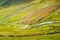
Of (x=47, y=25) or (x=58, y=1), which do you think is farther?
(x=58, y=1)

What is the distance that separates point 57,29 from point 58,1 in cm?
447

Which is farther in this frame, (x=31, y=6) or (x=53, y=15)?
(x=31, y=6)

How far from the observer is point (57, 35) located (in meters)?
16.5

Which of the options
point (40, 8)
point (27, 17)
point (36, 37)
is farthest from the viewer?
point (40, 8)

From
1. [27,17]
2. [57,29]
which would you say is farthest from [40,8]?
[57,29]

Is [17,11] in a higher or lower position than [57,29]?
higher

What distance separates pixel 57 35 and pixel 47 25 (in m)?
1.46

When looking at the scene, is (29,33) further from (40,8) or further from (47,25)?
(40,8)

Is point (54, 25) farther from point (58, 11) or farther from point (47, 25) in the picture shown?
point (58, 11)

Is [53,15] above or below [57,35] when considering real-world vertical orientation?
above

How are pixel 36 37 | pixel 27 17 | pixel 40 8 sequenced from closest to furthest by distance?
pixel 36 37 → pixel 27 17 → pixel 40 8

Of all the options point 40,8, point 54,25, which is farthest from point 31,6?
point 54,25

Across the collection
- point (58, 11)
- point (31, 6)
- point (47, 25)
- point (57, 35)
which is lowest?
point (57, 35)

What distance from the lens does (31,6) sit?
19.8 metres
